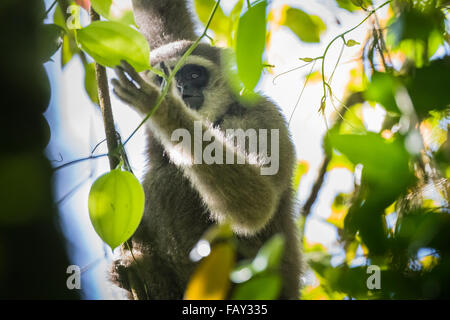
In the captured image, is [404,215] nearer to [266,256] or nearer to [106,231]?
[266,256]

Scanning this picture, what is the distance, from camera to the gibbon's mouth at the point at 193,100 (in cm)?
462

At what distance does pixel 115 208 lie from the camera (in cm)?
184

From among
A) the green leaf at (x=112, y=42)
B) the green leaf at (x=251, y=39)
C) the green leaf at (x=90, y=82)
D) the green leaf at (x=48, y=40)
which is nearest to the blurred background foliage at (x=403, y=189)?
the green leaf at (x=251, y=39)

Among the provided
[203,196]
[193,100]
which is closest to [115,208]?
[203,196]

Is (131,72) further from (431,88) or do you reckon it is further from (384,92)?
(431,88)

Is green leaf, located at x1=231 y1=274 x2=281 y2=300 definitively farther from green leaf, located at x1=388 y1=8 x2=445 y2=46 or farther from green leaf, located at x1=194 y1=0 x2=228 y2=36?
green leaf, located at x1=194 y1=0 x2=228 y2=36

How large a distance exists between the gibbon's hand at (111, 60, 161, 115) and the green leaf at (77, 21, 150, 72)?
851 millimetres

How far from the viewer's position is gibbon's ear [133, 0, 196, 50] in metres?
5.35

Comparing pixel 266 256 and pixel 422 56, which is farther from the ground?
pixel 422 56

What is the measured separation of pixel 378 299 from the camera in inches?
49.5

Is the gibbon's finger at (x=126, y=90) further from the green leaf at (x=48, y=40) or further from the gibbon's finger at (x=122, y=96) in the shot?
the green leaf at (x=48, y=40)

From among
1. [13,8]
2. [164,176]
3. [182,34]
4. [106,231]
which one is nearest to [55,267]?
[106,231]
